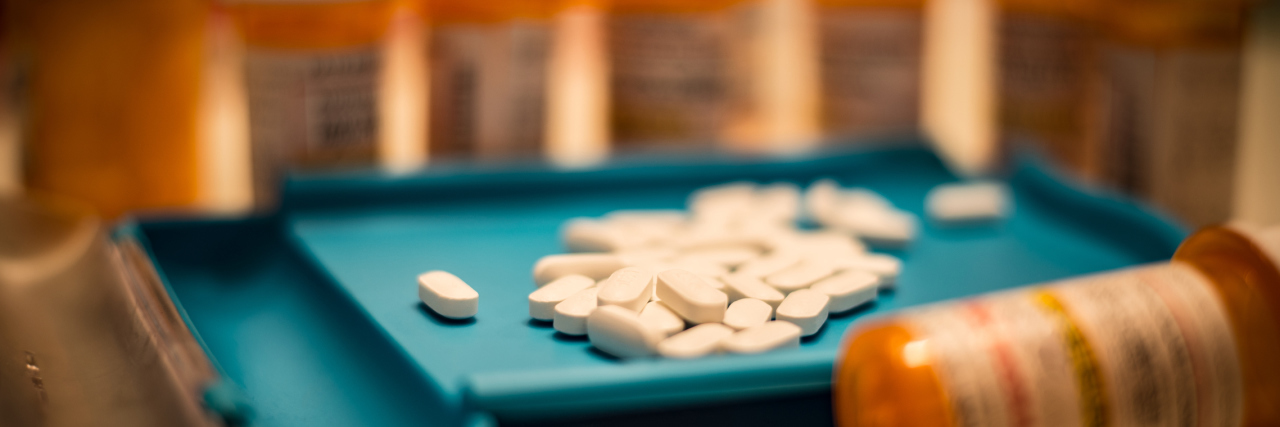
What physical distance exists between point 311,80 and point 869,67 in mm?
501

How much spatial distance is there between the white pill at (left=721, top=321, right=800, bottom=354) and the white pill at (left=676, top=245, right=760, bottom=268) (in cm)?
12

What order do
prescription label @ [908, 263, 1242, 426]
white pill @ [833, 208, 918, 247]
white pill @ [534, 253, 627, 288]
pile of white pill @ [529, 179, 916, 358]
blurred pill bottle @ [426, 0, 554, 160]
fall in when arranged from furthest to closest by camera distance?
1. blurred pill bottle @ [426, 0, 554, 160]
2. white pill @ [833, 208, 918, 247]
3. white pill @ [534, 253, 627, 288]
4. pile of white pill @ [529, 179, 916, 358]
5. prescription label @ [908, 263, 1242, 426]

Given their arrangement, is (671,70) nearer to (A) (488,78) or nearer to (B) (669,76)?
(B) (669,76)

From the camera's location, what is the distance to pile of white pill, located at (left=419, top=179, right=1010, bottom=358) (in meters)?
0.42

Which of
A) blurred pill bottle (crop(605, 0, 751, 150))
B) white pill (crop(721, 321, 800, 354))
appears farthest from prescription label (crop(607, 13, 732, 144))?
white pill (crop(721, 321, 800, 354))

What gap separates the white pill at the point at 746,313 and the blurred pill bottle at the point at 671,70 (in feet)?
1.36

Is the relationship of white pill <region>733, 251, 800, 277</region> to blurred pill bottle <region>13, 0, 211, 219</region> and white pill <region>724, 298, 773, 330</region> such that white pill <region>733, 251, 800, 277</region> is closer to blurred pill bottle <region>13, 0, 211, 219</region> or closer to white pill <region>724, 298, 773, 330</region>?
white pill <region>724, 298, 773, 330</region>

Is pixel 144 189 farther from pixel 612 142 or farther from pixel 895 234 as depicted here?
pixel 895 234

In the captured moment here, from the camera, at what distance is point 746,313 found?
18.0 inches

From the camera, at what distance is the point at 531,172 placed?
76 centimetres

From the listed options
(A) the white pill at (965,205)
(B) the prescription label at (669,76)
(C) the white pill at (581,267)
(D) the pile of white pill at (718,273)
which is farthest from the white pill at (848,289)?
(B) the prescription label at (669,76)

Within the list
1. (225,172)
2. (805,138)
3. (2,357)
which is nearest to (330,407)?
(2,357)

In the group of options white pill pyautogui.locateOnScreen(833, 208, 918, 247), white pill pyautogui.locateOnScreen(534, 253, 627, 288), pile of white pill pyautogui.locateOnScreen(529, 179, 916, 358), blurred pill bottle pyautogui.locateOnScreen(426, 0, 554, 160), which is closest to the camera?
pile of white pill pyautogui.locateOnScreen(529, 179, 916, 358)

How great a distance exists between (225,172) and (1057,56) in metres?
0.76
